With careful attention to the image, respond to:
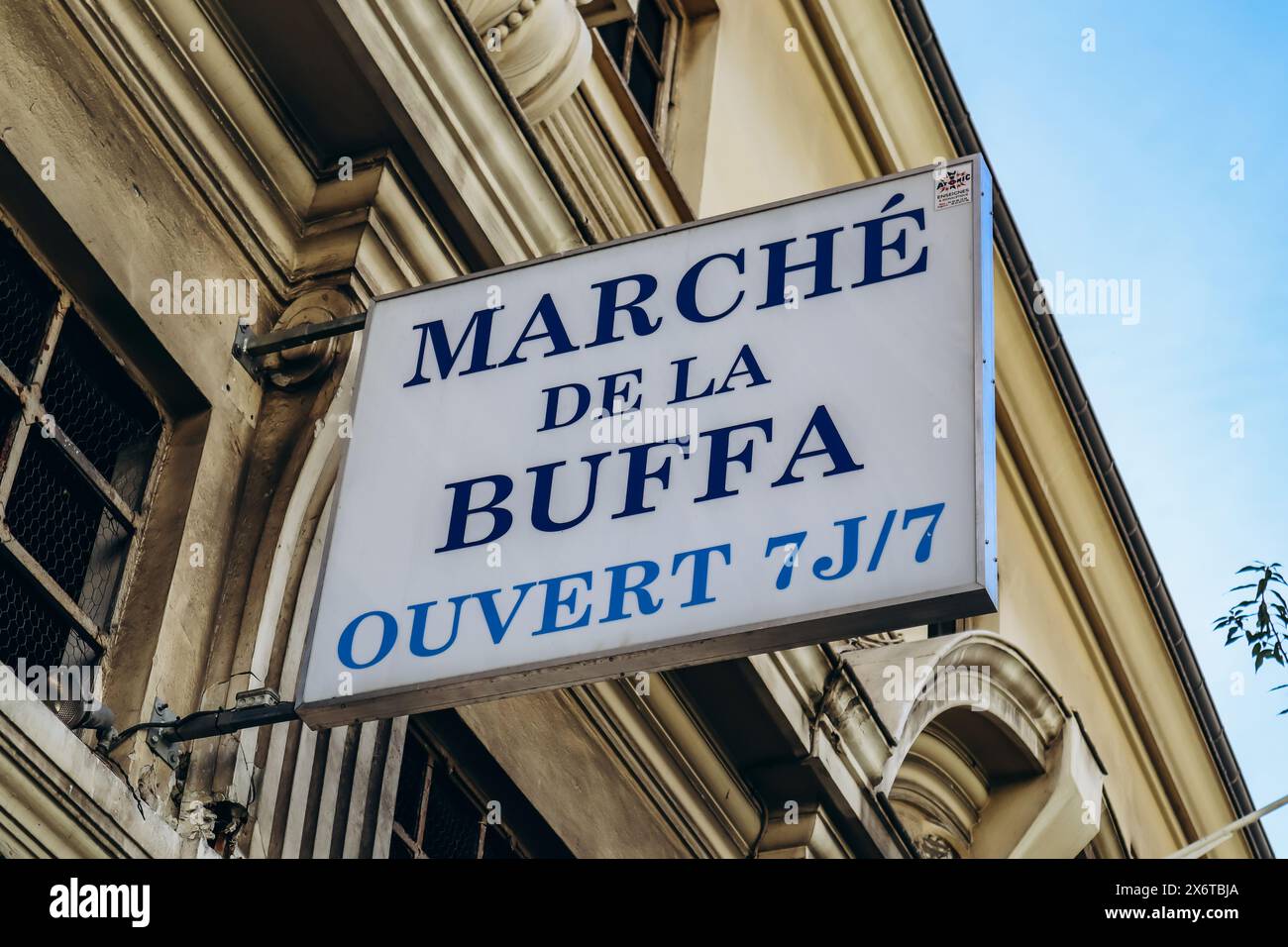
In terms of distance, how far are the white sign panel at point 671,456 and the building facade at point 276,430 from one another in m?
0.65

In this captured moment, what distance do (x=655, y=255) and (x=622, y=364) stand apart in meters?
0.48

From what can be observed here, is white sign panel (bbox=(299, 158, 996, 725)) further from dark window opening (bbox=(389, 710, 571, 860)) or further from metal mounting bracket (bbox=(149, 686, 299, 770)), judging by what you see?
dark window opening (bbox=(389, 710, 571, 860))

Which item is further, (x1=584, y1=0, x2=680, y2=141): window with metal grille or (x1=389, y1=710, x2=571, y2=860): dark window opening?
(x1=584, y1=0, x2=680, y2=141): window with metal grille

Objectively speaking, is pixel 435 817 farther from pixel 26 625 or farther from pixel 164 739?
pixel 26 625

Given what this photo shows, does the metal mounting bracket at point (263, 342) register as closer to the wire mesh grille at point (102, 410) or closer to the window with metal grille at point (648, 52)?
the wire mesh grille at point (102, 410)

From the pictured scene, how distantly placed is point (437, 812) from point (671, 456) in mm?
2525

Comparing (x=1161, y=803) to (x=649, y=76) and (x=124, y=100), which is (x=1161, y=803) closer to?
(x=649, y=76)

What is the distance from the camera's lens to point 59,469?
21.2ft

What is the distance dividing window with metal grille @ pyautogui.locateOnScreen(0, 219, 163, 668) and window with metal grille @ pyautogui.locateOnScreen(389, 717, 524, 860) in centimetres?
150

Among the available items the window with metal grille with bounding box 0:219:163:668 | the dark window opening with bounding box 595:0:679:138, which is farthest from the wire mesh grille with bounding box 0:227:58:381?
the dark window opening with bounding box 595:0:679:138

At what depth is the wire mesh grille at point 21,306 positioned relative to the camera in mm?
6398

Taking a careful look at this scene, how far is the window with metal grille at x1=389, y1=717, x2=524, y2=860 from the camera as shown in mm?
7637

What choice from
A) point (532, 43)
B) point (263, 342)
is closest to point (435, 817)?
point (263, 342)
